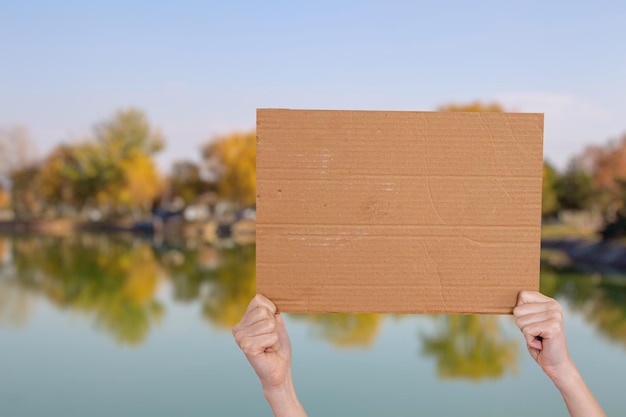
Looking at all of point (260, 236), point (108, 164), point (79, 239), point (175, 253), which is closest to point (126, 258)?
point (175, 253)

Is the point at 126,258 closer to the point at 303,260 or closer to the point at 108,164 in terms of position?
the point at 108,164

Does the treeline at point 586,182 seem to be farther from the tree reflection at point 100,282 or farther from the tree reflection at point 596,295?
the tree reflection at point 100,282

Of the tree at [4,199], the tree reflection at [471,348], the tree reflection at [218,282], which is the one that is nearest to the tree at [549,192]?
the tree reflection at [218,282]

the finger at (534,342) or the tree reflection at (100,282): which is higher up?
the finger at (534,342)

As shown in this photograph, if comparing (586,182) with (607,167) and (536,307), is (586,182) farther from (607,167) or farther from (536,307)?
(536,307)

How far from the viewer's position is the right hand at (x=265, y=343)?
1.32m

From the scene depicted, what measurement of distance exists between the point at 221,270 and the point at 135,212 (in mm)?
17688

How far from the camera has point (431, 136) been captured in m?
1.48

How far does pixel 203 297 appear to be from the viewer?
11945 mm

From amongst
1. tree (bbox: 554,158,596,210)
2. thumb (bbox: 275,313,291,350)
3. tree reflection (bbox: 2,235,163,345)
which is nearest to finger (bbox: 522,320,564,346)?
thumb (bbox: 275,313,291,350)

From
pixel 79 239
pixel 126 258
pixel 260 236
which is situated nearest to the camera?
pixel 260 236

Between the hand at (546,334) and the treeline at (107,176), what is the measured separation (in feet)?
85.3

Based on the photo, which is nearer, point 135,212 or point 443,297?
point 443,297

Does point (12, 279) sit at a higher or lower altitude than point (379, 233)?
lower
